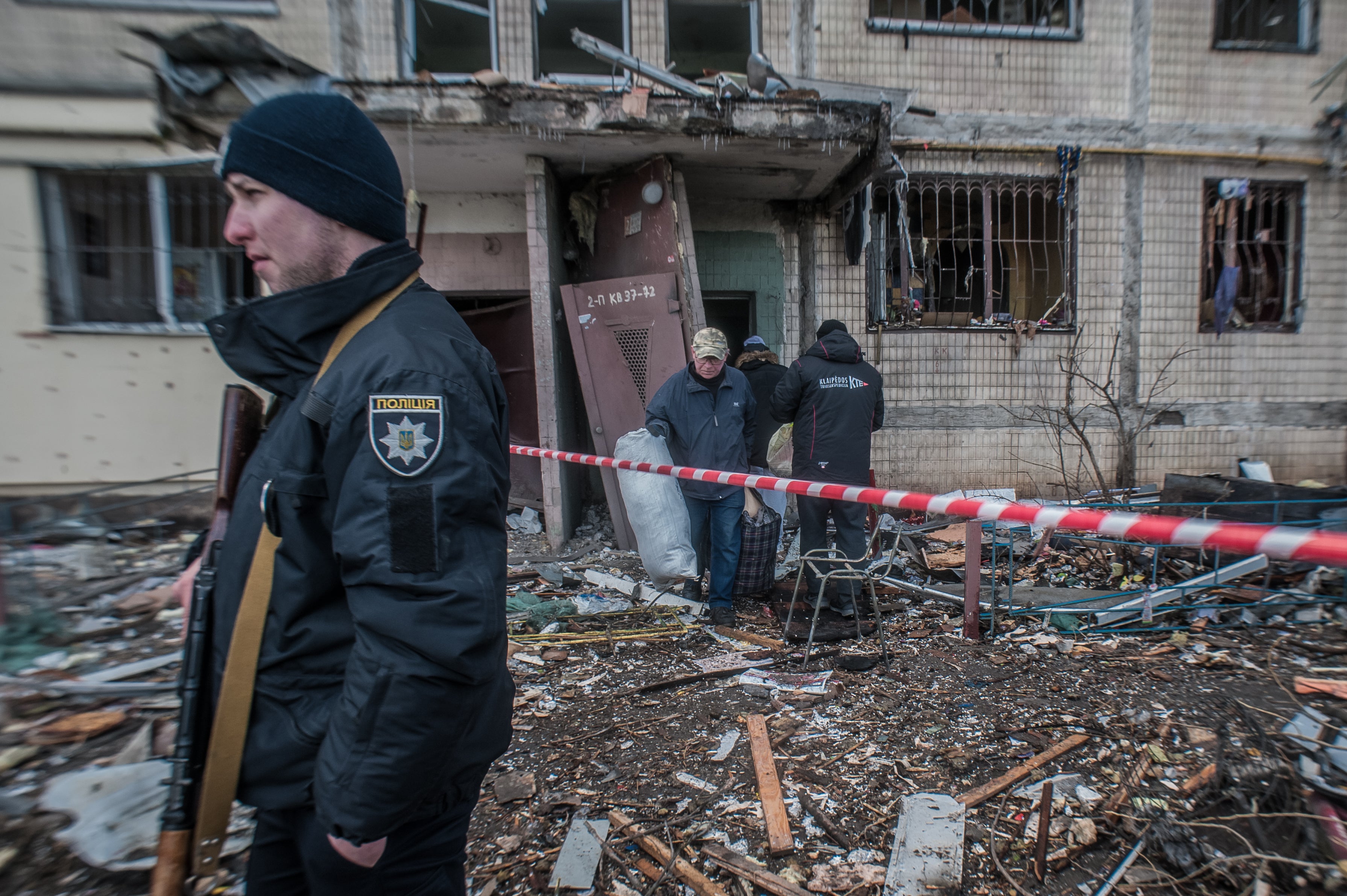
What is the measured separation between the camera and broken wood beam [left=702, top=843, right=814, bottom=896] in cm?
197

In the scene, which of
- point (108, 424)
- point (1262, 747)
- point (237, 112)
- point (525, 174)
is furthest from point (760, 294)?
point (108, 424)

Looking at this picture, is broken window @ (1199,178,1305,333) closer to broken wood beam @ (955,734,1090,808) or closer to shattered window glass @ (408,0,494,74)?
broken wood beam @ (955,734,1090,808)

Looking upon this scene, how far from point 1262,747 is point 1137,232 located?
663 centimetres

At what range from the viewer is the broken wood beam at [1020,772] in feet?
7.82

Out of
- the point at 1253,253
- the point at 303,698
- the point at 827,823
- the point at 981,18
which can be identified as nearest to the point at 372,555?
the point at 303,698

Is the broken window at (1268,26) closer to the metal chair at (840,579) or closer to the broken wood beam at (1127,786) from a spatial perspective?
the metal chair at (840,579)

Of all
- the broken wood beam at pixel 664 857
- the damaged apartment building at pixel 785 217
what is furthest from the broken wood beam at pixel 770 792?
the damaged apartment building at pixel 785 217

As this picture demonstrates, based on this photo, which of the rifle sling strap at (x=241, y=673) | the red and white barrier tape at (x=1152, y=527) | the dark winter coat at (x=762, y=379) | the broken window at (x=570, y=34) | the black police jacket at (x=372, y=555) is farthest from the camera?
the broken window at (x=570, y=34)

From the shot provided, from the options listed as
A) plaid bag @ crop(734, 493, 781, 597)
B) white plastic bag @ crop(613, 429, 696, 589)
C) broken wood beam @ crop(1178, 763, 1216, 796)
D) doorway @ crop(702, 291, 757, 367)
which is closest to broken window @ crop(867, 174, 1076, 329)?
doorway @ crop(702, 291, 757, 367)

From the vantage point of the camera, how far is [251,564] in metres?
0.99

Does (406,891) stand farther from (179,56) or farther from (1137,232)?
(1137,232)

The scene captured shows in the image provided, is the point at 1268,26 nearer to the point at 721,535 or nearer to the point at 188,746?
the point at 721,535

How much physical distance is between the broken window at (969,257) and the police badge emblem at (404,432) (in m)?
6.54

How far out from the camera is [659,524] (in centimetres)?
399
